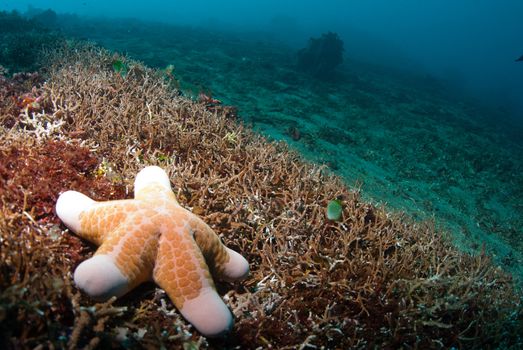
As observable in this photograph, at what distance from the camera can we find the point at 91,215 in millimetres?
2336

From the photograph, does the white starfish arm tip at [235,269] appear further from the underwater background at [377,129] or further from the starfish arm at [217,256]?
the underwater background at [377,129]

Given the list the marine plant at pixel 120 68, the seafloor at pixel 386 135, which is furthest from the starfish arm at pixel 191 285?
the marine plant at pixel 120 68

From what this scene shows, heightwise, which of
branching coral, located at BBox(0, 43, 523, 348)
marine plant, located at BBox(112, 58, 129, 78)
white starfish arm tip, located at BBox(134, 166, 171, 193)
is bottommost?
branching coral, located at BBox(0, 43, 523, 348)

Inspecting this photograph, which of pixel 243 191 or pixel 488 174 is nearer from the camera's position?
pixel 243 191

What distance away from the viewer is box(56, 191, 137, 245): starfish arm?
2281mm

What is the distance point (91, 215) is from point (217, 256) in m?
1.05

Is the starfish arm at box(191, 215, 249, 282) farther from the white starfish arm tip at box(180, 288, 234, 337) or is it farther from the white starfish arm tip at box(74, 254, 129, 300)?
the white starfish arm tip at box(74, 254, 129, 300)

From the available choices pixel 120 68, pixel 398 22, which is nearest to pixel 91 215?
pixel 120 68

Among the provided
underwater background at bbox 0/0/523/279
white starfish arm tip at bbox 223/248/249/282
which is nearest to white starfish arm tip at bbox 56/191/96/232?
white starfish arm tip at bbox 223/248/249/282

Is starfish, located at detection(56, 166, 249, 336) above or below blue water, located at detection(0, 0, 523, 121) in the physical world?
below

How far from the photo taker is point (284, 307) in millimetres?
2900

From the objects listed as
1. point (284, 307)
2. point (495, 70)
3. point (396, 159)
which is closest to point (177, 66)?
point (396, 159)

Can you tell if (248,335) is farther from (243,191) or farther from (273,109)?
(273,109)

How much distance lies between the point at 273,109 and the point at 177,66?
6.37m
